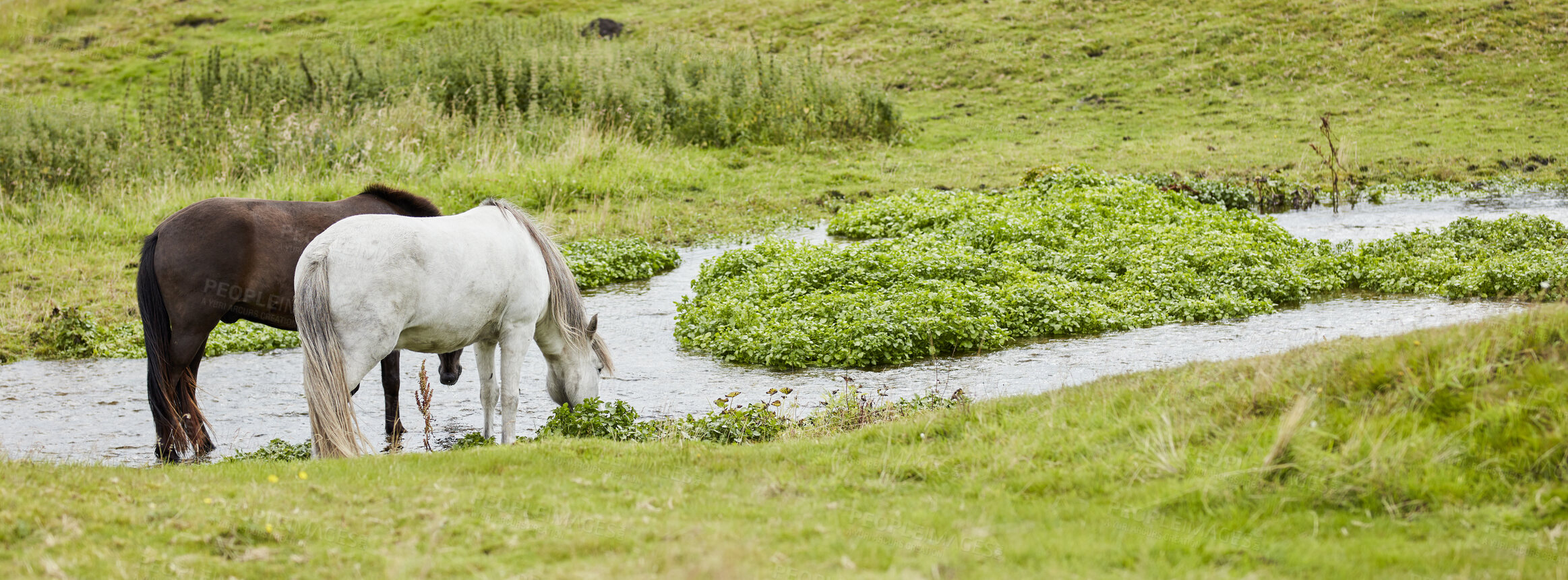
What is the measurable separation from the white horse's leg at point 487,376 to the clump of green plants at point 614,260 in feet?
17.4

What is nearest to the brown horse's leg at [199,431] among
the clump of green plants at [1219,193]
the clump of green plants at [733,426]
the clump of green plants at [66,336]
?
the clump of green plants at [733,426]

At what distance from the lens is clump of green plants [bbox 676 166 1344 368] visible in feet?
31.0

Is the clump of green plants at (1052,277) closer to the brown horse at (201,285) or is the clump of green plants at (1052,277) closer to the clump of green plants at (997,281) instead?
the clump of green plants at (997,281)

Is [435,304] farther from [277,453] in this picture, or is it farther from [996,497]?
[996,497]

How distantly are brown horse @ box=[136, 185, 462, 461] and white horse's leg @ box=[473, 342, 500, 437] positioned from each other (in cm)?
92

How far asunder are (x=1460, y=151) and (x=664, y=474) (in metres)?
18.3

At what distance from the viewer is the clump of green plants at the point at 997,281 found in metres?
9.45

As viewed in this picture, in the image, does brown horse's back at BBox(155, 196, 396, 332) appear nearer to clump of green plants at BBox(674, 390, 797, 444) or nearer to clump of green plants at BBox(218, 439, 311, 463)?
clump of green plants at BBox(218, 439, 311, 463)

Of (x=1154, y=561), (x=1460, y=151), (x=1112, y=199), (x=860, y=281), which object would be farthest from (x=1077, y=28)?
(x=1154, y=561)

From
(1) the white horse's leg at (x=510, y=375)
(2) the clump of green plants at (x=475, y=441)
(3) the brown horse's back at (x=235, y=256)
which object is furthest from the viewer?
(3) the brown horse's back at (x=235, y=256)

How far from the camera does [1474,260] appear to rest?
1110 cm

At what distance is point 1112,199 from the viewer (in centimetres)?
1329

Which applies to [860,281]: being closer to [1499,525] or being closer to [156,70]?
[1499,525]

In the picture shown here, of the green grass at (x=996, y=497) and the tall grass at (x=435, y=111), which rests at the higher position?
the green grass at (x=996, y=497)
